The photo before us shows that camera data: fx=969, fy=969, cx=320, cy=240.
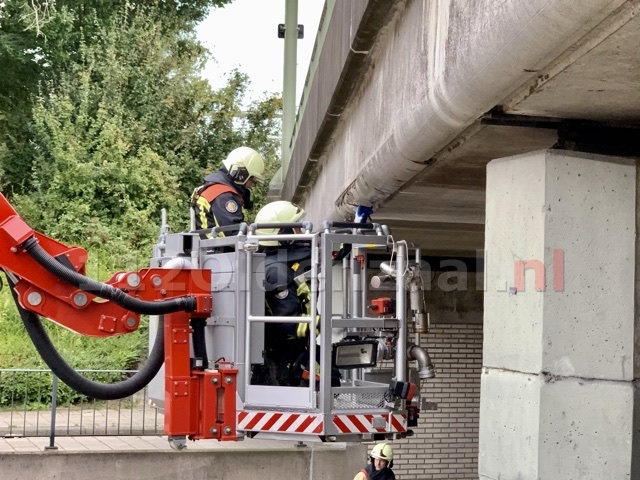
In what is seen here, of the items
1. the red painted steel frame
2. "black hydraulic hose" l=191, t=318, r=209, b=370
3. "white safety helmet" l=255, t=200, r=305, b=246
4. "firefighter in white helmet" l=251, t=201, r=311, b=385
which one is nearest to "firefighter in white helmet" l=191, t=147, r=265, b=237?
"white safety helmet" l=255, t=200, r=305, b=246

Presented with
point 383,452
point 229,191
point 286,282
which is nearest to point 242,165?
point 229,191

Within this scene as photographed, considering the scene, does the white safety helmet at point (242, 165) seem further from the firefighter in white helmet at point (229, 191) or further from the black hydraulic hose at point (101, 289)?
the black hydraulic hose at point (101, 289)

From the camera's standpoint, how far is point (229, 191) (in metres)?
6.90

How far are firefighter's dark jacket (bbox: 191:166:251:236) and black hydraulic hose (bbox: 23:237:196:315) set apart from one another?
3.25ft

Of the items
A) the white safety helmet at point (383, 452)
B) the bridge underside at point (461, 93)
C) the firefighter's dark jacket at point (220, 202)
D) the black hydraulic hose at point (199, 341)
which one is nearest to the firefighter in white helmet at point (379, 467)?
the white safety helmet at point (383, 452)

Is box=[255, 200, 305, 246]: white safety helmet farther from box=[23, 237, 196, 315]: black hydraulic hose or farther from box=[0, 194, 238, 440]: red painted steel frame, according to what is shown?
box=[23, 237, 196, 315]: black hydraulic hose

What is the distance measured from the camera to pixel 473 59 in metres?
4.07

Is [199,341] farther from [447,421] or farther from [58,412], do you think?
[447,421]

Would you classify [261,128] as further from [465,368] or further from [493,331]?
[493,331]

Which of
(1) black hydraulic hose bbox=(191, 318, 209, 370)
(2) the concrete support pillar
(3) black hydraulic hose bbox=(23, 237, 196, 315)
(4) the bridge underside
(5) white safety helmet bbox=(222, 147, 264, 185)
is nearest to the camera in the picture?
Result: (4) the bridge underside

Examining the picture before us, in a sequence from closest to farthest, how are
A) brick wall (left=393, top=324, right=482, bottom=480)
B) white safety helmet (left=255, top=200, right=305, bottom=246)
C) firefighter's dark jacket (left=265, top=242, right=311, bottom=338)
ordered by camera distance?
1. firefighter's dark jacket (left=265, top=242, right=311, bottom=338)
2. white safety helmet (left=255, top=200, right=305, bottom=246)
3. brick wall (left=393, top=324, right=482, bottom=480)

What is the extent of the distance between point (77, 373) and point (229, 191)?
5.62 feet

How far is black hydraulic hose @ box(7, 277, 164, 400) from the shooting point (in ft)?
19.0

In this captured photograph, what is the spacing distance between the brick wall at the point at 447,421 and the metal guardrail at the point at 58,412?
3830 mm
